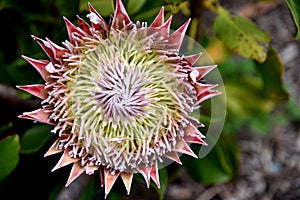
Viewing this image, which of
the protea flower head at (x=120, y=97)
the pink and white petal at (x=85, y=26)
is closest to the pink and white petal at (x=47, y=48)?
the protea flower head at (x=120, y=97)

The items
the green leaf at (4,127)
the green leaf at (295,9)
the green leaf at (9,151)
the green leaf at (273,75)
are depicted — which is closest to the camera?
the green leaf at (295,9)

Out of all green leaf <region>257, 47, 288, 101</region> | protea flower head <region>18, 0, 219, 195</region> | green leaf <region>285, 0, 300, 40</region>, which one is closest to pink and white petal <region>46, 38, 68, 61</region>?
protea flower head <region>18, 0, 219, 195</region>

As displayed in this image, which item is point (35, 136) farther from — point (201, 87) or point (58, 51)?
point (201, 87)

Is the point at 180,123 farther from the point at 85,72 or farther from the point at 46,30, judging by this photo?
the point at 46,30

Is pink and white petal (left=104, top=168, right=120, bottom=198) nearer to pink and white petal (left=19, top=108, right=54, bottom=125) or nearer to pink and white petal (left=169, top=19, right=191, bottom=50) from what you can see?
pink and white petal (left=19, top=108, right=54, bottom=125)

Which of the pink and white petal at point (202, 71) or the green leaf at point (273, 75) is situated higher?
the green leaf at point (273, 75)

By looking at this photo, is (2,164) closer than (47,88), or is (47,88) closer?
(47,88)

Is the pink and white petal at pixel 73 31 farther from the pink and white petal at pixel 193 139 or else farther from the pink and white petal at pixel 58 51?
the pink and white petal at pixel 193 139

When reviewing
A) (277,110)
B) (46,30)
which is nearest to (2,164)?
(46,30)
